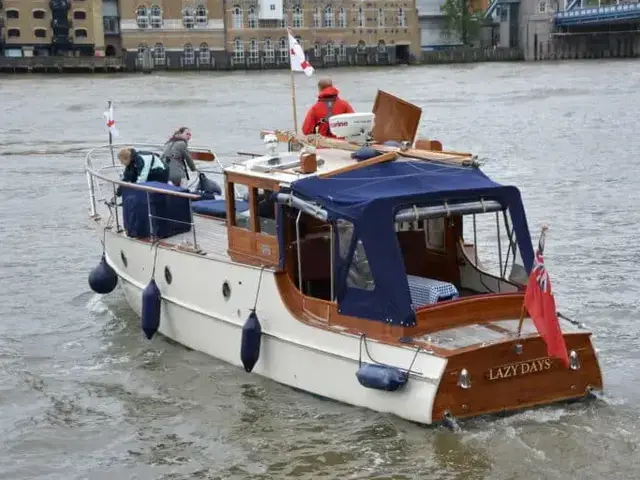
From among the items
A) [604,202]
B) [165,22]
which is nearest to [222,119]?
[604,202]

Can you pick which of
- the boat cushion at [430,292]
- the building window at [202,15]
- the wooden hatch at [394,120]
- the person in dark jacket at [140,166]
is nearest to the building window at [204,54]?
the building window at [202,15]

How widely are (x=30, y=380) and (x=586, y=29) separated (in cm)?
10775

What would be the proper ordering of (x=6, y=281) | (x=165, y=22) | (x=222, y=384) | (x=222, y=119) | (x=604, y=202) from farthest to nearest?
1. (x=165, y=22)
2. (x=222, y=119)
3. (x=604, y=202)
4. (x=6, y=281)
5. (x=222, y=384)

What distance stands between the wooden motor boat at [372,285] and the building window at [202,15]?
97.3 metres

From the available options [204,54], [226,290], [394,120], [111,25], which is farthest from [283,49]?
[226,290]

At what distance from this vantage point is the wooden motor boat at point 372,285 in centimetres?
960

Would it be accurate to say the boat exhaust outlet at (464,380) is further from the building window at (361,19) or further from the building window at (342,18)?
the building window at (361,19)

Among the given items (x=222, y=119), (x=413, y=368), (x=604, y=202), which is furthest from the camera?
(x=222, y=119)

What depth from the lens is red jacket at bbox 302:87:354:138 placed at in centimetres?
1293

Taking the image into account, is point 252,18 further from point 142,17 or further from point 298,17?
point 142,17

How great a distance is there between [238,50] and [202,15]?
4.72 m

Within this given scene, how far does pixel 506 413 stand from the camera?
383 inches

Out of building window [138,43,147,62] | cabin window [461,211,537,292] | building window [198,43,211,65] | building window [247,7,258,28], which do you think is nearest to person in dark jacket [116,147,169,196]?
cabin window [461,211,537,292]

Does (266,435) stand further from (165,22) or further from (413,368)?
(165,22)
